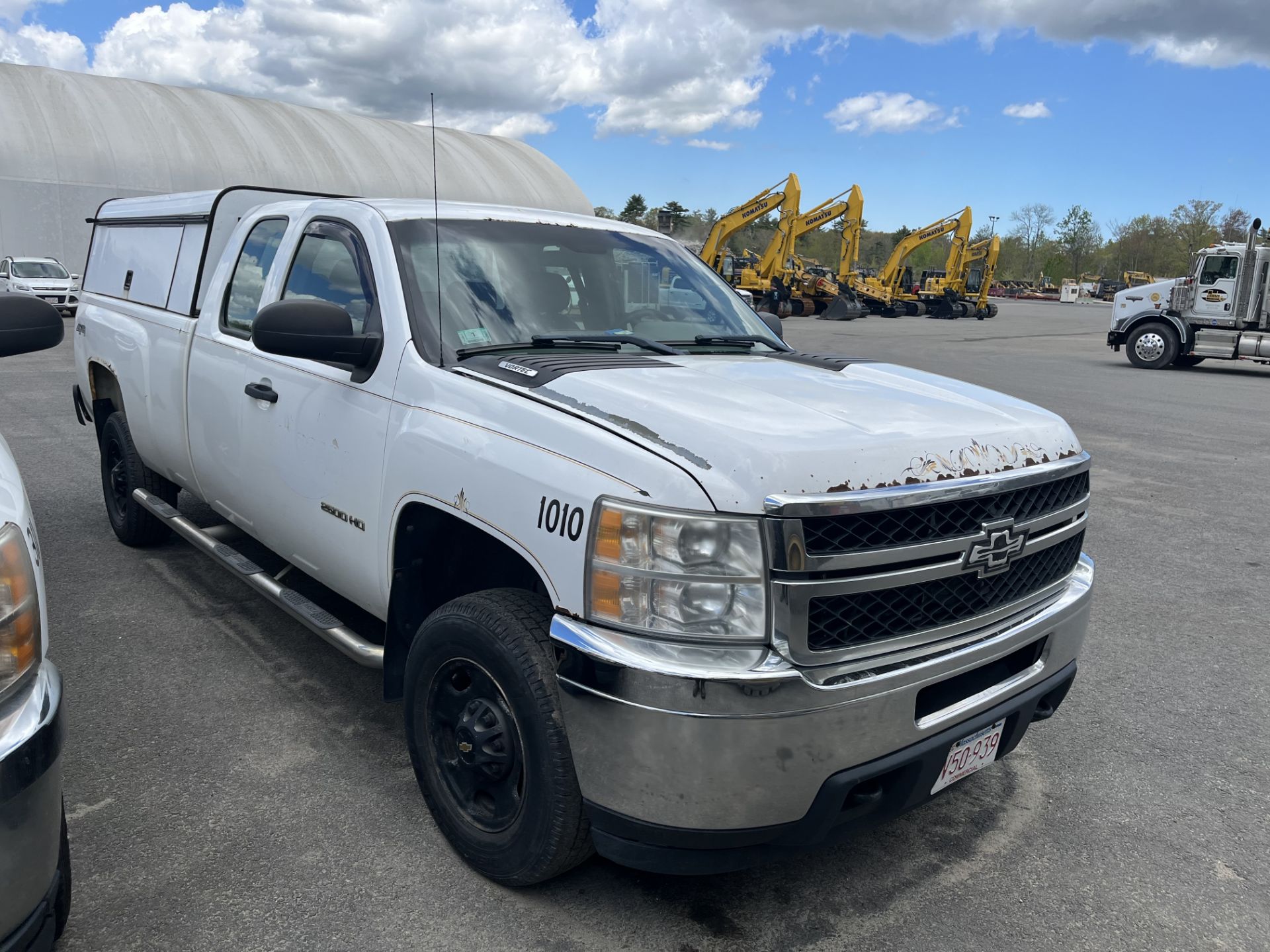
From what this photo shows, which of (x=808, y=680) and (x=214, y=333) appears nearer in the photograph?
(x=808, y=680)

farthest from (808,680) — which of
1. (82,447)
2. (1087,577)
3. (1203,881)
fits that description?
(82,447)

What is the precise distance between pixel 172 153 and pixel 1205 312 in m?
32.6

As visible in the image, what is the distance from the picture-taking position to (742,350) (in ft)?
12.3

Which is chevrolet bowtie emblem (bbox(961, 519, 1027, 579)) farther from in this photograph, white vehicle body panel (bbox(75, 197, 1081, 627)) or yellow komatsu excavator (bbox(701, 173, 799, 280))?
yellow komatsu excavator (bbox(701, 173, 799, 280))

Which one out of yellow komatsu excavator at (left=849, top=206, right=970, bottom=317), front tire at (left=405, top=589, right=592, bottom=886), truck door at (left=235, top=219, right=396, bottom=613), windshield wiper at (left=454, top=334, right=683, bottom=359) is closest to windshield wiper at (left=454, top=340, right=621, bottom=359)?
windshield wiper at (left=454, top=334, right=683, bottom=359)

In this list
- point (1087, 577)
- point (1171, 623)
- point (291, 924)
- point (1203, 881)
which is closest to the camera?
point (291, 924)

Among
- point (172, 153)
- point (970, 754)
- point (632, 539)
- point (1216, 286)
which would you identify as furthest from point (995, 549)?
point (172, 153)

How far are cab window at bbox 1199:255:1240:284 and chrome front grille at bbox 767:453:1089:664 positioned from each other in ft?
70.4

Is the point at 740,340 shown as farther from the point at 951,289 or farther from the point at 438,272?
the point at 951,289

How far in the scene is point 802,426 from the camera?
2.46 meters

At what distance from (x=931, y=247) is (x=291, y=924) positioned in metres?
129

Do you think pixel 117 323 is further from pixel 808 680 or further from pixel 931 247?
pixel 931 247

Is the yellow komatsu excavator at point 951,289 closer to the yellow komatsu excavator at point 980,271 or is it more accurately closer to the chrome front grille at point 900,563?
the yellow komatsu excavator at point 980,271

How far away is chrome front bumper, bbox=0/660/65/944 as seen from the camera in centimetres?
185
